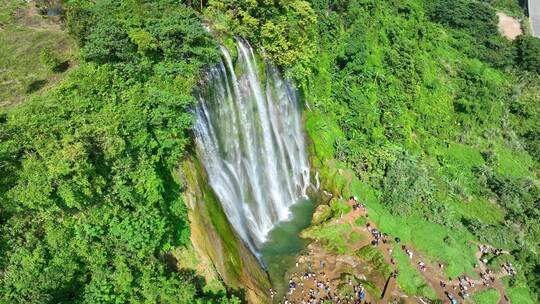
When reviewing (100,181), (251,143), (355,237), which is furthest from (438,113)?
(100,181)

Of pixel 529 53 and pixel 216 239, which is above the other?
pixel 529 53

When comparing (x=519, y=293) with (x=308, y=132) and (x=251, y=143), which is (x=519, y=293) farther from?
(x=251, y=143)

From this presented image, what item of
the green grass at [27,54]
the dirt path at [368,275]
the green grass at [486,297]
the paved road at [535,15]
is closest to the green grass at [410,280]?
the dirt path at [368,275]

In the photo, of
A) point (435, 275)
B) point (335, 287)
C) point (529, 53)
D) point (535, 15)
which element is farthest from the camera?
point (535, 15)

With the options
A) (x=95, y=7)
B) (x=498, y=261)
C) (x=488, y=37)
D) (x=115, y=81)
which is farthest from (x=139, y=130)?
(x=488, y=37)

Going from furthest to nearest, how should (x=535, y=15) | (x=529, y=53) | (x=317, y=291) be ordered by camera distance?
(x=535, y=15), (x=529, y=53), (x=317, y=291)

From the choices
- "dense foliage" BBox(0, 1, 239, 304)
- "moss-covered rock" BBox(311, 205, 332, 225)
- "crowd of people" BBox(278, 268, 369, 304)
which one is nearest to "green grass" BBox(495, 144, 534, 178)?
"moss-covered rock" BBox(311, 205, 332, 225)

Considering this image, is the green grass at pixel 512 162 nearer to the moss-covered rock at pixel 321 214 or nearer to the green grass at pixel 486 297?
the green grass at pixel 486 297
